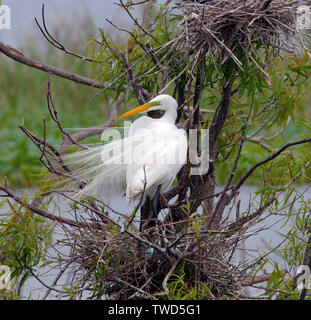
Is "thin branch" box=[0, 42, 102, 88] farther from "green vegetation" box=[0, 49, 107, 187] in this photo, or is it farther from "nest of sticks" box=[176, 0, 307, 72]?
"green vegetation" box=[0, 49, 107, 187]

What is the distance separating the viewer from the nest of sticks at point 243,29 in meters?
1.92

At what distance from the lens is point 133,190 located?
6.57 feet

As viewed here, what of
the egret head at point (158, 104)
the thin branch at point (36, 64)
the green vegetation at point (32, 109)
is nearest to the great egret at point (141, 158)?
the egret head at point (158, 104)

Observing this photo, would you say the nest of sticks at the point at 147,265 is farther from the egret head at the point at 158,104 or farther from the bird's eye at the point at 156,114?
the bird's eye at the point at 156,114

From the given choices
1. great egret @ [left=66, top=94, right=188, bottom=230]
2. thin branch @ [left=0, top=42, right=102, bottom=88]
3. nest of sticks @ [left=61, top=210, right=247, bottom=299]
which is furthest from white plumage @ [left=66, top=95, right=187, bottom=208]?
thin branch @ [left=0, top=42, right=102, bottom=88]

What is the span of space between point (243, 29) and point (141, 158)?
51cm

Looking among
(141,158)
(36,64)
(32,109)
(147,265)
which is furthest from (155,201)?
(32,109)

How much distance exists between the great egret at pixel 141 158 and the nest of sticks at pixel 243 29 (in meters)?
0.22

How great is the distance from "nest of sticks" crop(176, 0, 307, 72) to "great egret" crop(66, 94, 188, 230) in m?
0.22

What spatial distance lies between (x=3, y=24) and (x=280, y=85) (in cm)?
122

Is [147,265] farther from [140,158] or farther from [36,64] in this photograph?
[36,64]

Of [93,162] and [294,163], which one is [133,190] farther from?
[294,163]

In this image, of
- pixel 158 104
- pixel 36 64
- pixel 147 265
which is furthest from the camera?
pixel 36 64

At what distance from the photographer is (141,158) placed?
2080mm
